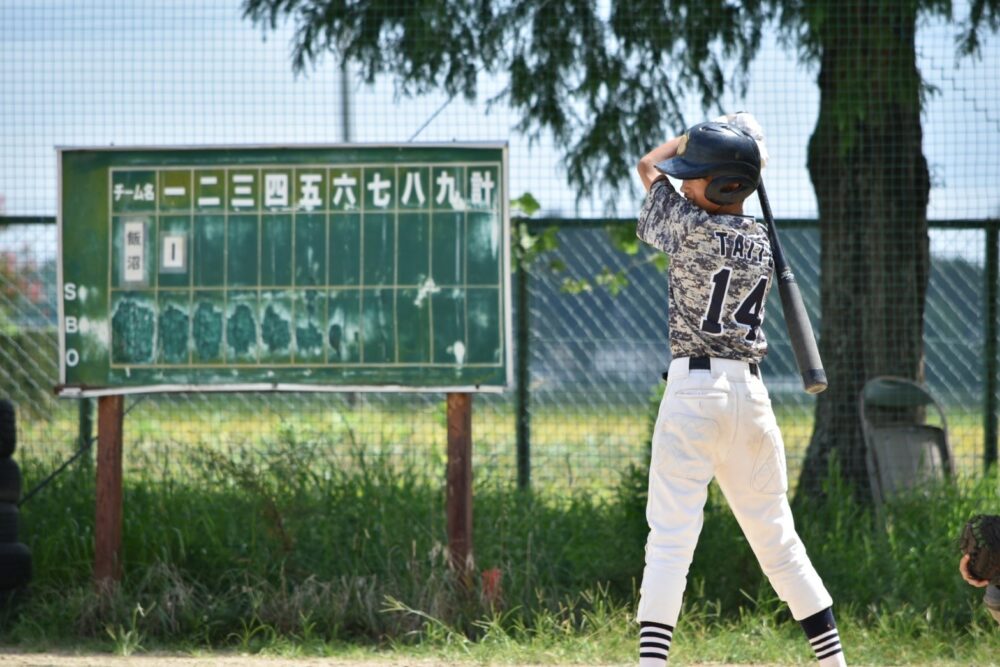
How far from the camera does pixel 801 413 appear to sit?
7.65m

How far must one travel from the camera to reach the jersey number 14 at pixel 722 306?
434 cm

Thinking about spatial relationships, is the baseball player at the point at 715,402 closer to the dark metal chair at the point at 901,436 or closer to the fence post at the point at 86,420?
the dark metal chair at the point at 901,436

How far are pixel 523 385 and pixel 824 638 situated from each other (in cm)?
325

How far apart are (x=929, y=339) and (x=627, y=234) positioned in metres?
2.04

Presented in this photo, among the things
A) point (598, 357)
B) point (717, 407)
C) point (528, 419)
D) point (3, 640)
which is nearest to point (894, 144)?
point (598, 357)

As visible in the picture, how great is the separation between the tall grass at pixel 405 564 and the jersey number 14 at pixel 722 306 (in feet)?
6.52

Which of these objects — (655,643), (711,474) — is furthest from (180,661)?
(711,474)

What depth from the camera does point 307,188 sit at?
629 cm

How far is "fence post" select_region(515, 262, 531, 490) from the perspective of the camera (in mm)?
7332

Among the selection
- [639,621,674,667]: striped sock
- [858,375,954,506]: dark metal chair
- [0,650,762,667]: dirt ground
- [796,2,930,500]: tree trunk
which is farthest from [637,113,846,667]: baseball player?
[796,2,930,500]: tree trunk

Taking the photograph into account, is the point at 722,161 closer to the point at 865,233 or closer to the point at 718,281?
the point at 718,281

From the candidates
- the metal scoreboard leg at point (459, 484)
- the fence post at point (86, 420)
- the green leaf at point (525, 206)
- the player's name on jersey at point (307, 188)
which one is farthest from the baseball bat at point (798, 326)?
the fence post at point (86, 420)

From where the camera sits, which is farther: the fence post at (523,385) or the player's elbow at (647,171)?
the fence post at (523,385)

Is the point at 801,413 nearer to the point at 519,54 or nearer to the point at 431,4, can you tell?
the point at 519,54
